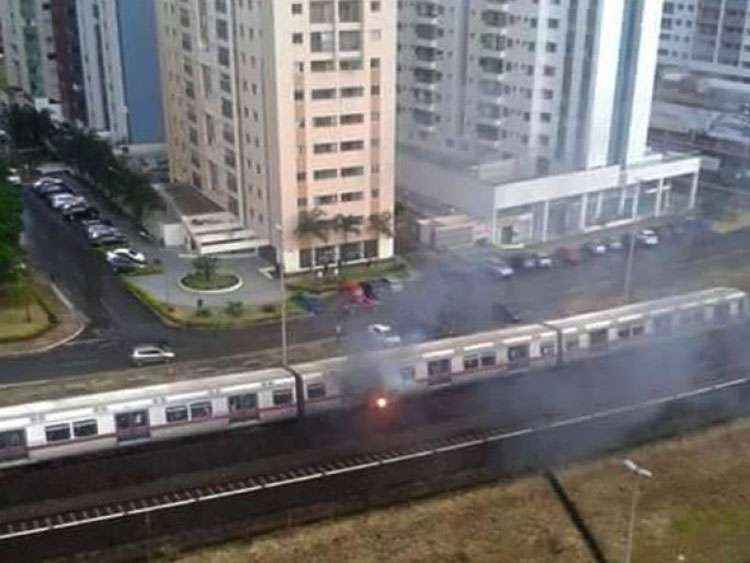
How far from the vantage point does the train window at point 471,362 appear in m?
18.2

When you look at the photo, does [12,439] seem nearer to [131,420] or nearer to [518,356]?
[131,420]

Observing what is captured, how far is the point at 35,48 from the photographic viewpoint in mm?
42250

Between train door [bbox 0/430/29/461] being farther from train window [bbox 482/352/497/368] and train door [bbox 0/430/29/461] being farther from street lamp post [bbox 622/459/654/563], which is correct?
street lamp post [bbox 622/459/654/563]

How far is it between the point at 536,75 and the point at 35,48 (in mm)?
25204

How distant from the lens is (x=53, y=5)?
125 feet

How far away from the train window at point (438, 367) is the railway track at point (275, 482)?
5.79 feet

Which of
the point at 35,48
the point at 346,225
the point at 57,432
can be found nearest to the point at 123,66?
the point at 35,48

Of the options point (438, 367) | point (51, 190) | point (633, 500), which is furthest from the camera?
point (51, 190)

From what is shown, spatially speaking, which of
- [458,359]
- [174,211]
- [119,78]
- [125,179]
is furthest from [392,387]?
[119,78]

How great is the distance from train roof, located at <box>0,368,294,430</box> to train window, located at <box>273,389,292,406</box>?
179 millimetres

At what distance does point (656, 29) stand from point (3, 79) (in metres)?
33.8

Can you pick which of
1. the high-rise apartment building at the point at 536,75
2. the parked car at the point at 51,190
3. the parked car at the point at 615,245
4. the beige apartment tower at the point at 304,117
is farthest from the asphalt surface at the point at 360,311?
the high-rise apartment building at the point at 536,75

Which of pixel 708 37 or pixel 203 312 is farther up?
pixel 708 37

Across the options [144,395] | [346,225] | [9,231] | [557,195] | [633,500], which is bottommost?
[633,500]
